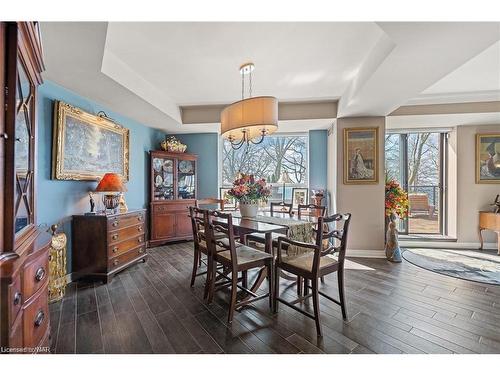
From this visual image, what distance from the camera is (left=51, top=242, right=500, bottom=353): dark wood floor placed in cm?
163

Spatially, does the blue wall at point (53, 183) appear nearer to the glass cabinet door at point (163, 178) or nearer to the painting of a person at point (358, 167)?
the glass cabinet door at point (163, 178)

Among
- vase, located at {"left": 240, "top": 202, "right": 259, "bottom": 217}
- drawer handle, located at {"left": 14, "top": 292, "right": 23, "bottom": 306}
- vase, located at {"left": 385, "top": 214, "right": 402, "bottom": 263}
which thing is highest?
vase, located at {"left": 240, "top": 202, "right": 259, "bottom": 217}

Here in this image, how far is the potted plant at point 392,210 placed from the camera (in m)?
3.55

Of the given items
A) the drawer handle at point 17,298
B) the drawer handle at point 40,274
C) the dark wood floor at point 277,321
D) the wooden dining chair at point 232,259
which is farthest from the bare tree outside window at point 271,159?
the drawer handle at point 17,298

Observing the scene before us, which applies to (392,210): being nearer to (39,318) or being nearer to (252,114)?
(252,114)

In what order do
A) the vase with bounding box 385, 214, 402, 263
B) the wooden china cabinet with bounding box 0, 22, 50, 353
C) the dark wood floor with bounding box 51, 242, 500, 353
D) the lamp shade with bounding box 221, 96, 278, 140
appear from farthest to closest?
the vase with bounding box 385, 214, 402, 263, the lamp shade with bounding box 221, 96, 278, 140, the dark wood floor with bounding box 51, 242, 500, 353, the wooden china cabinet with bounding box 0, 22, 50, 353

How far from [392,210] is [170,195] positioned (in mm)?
4038

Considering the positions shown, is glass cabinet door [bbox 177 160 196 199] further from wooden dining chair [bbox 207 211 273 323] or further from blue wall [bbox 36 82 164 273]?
wooden dining chair [bbox 207 211 273 323]

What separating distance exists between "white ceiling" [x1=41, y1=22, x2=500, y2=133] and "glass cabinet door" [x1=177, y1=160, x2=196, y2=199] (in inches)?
50.7

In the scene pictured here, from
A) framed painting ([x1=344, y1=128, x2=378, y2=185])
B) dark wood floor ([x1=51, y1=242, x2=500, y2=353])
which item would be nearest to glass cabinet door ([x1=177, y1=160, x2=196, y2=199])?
dark wood floor ([x1=51, y1=242, x2=500, y2=353])

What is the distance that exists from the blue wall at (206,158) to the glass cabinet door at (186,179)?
27 cm
